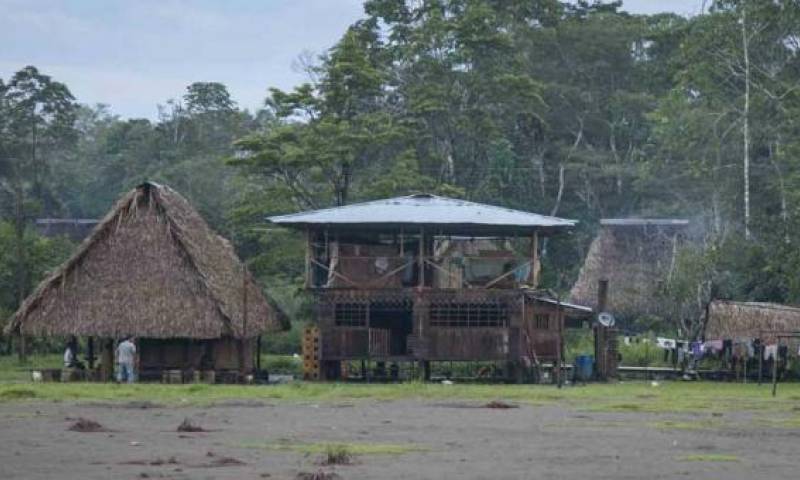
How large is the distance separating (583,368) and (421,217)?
6193 millimetres

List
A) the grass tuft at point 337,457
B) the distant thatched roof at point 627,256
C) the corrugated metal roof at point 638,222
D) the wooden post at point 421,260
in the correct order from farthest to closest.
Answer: the corrugated metal roof at point 638,222 → the distant thatched roof at point 627,256 → the wooden post at point 421,260 → the grass tuft at point 337,457

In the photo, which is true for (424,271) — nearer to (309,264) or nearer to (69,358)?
(309,264)

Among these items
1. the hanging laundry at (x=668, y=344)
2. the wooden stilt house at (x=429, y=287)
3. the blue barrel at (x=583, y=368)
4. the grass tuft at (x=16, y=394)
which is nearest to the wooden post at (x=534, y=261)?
the wooden stilt house at (x=429, y=287)

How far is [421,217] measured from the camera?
46594 mm

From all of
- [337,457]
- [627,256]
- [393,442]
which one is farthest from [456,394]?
[627,256]

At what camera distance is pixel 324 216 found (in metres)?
47.3

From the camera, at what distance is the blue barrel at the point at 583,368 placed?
48125 millimetres

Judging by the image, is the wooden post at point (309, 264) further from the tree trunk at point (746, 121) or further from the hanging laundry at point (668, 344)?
the tree trunk at point (746, 121)

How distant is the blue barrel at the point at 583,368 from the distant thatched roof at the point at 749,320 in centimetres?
388

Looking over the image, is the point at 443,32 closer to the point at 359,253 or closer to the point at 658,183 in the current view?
the point at 658,183

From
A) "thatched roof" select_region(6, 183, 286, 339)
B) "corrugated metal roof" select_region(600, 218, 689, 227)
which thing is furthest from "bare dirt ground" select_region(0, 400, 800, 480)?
"corrugated metal roof" select_region(600, 218, 689, 227)

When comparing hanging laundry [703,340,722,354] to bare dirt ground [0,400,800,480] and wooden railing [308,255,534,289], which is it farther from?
bare dirt ground [0,400,800,480]

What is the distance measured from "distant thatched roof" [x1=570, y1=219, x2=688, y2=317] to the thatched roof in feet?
72.5

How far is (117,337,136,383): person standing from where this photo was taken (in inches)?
1730
